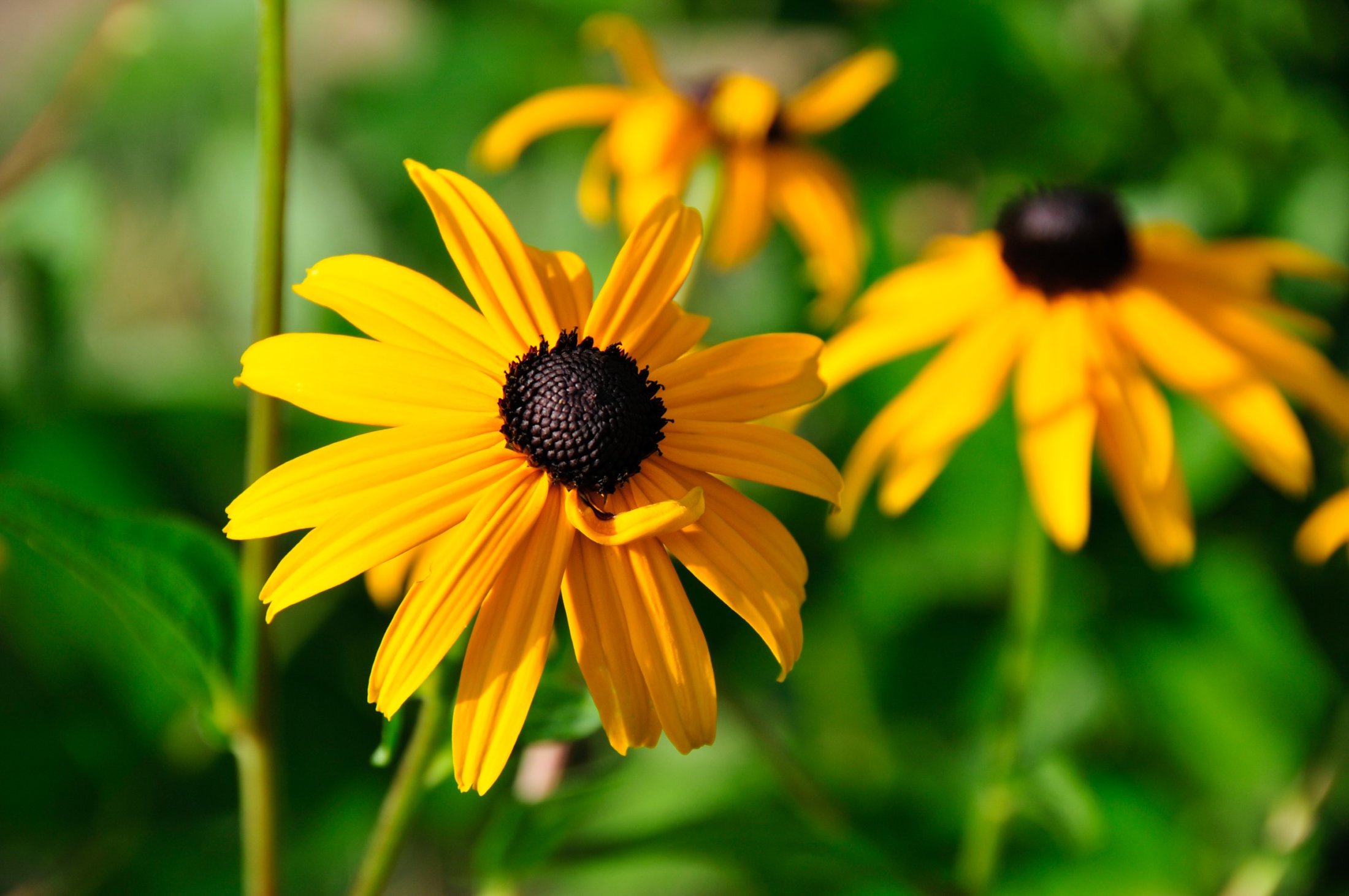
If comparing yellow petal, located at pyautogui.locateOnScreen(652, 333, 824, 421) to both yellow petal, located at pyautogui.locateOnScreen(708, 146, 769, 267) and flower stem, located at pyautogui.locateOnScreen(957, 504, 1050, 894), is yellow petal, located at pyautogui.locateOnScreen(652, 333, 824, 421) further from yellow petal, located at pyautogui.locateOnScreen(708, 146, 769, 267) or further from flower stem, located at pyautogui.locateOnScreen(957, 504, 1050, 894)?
yellow petal, located at pyautogui.locateOnScreen(708, 146, 769, 267)

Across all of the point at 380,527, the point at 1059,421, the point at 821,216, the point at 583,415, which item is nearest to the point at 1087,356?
the point at 1059,421

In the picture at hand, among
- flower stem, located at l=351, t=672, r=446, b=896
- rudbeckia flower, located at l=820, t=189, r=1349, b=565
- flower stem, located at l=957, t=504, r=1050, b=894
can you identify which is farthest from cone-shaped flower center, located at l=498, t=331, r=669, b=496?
flower stem, located at l=957, t=504, r=1050, b=894

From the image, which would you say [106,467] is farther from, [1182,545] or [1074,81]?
[1074,81]

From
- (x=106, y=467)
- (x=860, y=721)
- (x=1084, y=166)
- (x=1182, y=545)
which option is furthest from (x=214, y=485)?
(x=1084, y=166)

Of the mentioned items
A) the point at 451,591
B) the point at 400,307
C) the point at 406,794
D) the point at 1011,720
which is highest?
the point at 400,307

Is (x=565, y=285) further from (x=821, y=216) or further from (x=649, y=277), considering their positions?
(x=821, y=216)

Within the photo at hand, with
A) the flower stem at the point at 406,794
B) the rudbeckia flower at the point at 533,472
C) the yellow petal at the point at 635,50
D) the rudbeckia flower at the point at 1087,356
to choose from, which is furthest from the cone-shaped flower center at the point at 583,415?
the yellow petal at the point at 635,50
